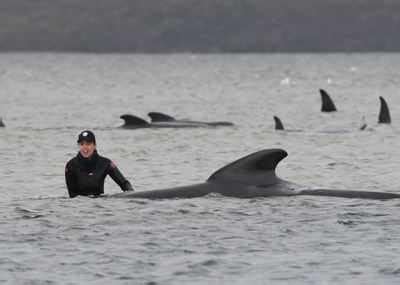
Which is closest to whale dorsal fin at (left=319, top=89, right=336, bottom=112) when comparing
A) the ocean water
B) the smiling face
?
the ocean water

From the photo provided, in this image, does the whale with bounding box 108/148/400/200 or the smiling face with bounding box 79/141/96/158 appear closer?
the smiling face with bounding box 79/141/96/158

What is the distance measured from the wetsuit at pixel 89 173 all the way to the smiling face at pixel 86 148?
0.38 ft

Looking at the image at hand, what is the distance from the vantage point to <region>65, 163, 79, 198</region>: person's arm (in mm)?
23812

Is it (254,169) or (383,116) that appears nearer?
(254,169)

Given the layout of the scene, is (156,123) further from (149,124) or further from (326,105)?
(326,105)

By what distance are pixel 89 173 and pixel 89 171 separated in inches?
1.4

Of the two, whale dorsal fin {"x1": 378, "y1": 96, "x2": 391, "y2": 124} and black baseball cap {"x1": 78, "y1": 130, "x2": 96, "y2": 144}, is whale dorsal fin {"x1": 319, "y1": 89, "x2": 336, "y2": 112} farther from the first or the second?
black baseball cap {"x1": 78, "y1": 130, "x2": 96, "y2": 144}

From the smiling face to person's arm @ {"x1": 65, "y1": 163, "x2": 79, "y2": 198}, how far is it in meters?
0.36

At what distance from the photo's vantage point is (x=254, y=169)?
23.6m

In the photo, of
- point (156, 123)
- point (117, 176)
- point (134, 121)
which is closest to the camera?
point (117, 176)

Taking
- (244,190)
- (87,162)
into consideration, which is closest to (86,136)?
(87,162)

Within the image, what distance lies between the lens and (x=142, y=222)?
875 inches

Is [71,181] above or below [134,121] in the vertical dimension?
below

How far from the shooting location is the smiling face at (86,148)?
915 inches
